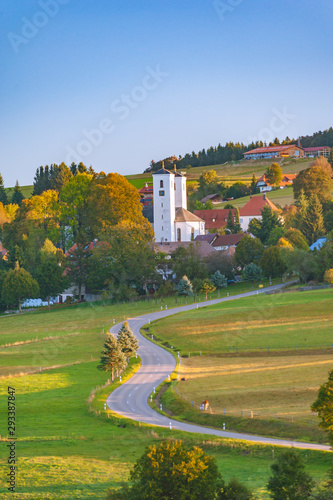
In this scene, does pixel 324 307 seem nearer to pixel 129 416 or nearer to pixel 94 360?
pixel 94 360

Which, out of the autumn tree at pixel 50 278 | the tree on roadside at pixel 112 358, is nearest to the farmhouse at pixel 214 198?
the autumn tree at pixel 50 278

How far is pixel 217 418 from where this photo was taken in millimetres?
34875

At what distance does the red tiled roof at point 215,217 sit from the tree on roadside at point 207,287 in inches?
1546

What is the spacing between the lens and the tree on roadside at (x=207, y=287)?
8212 cm

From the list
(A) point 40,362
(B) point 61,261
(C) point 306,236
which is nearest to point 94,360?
(A) point 40,362

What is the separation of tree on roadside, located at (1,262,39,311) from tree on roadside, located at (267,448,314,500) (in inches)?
2665

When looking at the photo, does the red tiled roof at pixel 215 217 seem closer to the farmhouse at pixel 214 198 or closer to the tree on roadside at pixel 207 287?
the farmhouse at pixel 214 198

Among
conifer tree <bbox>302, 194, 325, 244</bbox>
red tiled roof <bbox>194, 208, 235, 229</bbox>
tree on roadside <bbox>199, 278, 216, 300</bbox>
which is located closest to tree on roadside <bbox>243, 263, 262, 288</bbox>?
tree on roadside <bbox>199, 278, 216, 300</bbox>

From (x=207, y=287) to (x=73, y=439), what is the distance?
5101cm

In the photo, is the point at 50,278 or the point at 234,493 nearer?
the point at 234,493

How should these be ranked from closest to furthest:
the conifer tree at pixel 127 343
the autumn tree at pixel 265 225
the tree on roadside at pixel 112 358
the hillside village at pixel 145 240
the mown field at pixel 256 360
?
the mown field at pixel 256 360 → the tree on roadside at pixel 112 358 → the conifer tree at pixel 127 343 → the hillside village at pixel 145 240 → the autumn tree at pixel 265 225

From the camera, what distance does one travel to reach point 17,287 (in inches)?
3398

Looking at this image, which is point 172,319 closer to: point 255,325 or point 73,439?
point 255,325

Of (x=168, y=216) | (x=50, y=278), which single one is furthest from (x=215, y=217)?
(x=50, y=278)
